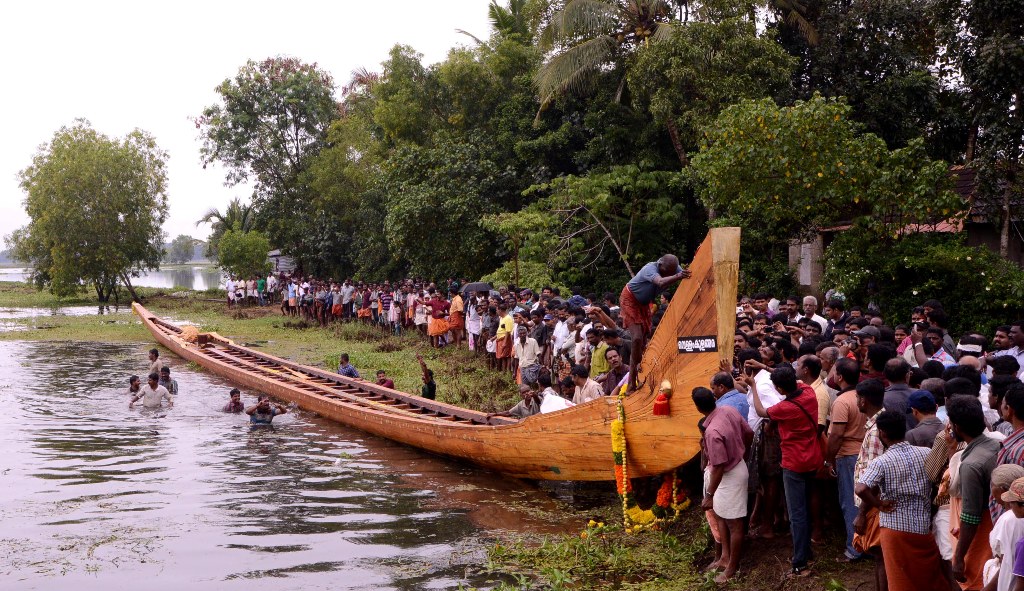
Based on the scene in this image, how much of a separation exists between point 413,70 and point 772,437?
876 inches

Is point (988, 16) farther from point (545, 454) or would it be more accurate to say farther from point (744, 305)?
point (545, 454)

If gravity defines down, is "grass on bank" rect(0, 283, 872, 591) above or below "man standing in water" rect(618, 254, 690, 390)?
below

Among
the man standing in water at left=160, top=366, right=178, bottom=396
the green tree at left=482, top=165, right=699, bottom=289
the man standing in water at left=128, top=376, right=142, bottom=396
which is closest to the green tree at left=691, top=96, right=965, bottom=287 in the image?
the green tree at left=482, top=165, right=699, bottom=289

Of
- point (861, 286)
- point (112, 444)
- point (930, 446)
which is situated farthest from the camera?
point (861, 286)

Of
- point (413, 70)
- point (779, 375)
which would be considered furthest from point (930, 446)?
point (413, 70)

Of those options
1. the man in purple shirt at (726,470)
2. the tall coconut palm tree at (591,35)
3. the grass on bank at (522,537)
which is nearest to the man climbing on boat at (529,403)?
the grass on bank at (522,537)

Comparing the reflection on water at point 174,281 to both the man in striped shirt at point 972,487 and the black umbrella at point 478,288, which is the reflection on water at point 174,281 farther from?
the man in striped shirt at point 972,487

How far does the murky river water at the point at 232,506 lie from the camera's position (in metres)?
7.22

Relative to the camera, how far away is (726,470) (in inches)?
232

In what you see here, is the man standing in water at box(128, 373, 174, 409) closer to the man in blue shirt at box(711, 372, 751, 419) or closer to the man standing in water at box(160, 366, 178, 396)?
the man standing in water at box(160, 366, 178, 396)

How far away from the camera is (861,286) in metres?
13.3

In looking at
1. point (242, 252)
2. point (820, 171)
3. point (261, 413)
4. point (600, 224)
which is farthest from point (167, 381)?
point (242, 252)

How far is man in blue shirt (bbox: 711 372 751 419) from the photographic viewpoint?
247 inches

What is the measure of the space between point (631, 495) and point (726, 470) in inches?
64.7
